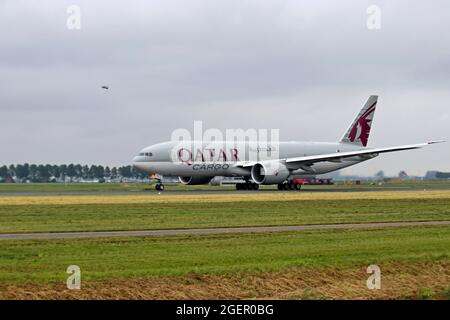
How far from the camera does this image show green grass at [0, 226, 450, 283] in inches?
953

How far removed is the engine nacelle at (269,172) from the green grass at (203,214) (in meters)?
23.7

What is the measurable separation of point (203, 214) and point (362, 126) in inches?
2127

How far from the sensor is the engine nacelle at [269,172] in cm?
8200

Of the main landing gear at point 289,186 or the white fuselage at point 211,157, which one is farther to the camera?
the main landing gear at point 289,186

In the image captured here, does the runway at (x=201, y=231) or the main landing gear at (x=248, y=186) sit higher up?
the main landing gear at (x=248, y=186)

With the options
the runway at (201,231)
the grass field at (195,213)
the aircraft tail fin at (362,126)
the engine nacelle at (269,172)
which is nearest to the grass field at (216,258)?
the runway at (201,231)

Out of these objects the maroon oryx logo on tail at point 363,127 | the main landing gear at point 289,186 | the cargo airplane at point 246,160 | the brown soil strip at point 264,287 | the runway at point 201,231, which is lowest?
the brown soil strip at point 264,287

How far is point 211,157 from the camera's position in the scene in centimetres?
8388

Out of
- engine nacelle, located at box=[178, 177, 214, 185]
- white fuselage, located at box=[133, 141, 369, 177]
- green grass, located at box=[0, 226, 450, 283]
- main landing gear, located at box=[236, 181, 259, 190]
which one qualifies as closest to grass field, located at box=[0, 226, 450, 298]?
green grass, located at box=[0, 226, 450, 283]

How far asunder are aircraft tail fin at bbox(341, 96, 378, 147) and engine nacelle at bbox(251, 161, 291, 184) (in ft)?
46.1

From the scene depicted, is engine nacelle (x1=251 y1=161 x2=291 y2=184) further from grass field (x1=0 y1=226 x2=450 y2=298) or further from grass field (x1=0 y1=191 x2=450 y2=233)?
grass field (x1=0 y1=226 x2=450 y2=298)

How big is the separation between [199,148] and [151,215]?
39.7m

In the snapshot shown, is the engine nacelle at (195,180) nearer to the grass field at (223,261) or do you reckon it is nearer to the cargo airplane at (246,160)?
the cargo airplane at (246,160)

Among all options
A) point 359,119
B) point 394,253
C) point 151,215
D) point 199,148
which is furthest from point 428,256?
point 359,119
